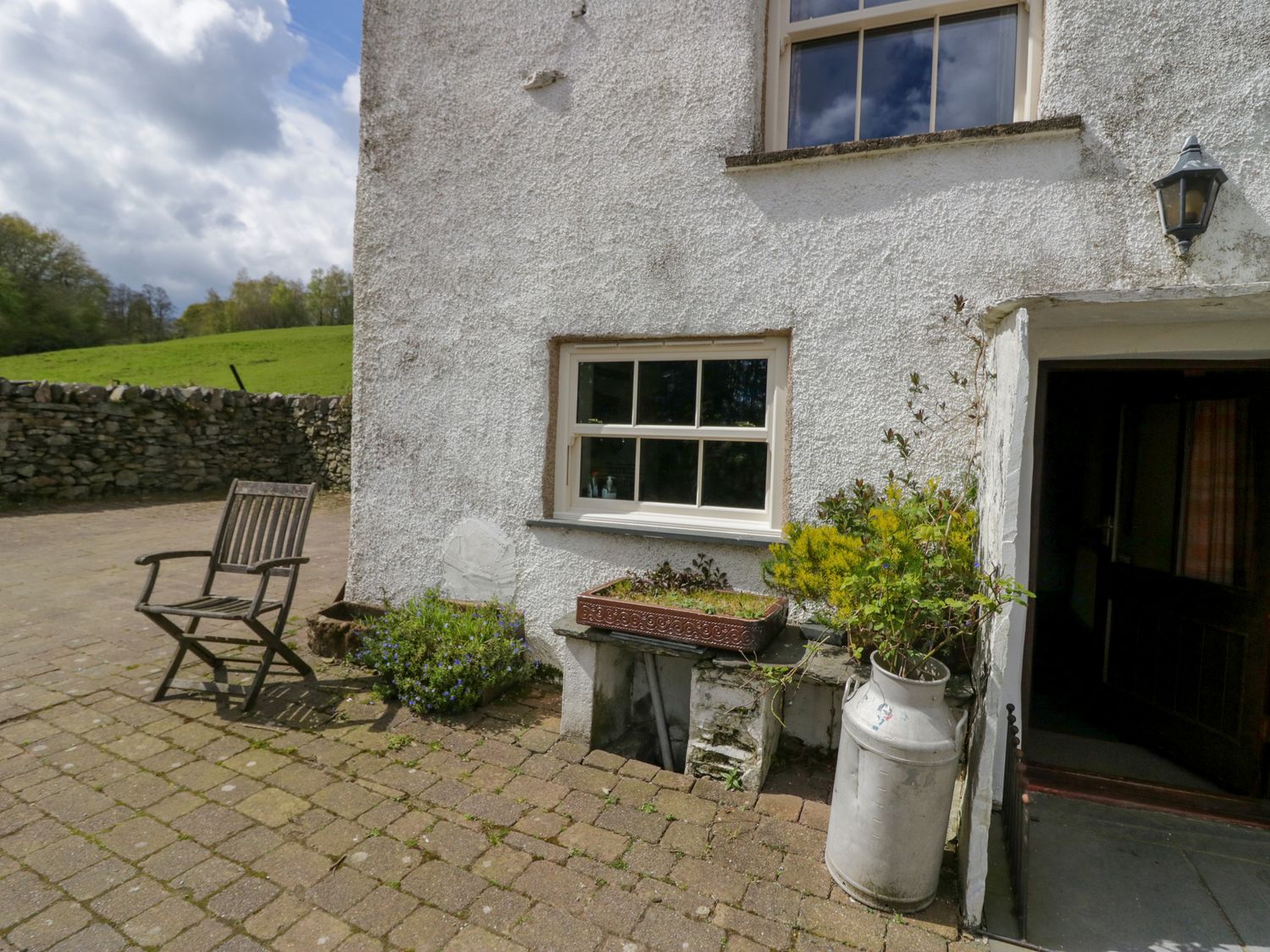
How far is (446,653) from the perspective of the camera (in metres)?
3.95

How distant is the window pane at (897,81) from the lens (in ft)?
12.3

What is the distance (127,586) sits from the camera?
21.1ft

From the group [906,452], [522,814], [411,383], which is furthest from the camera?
[411,383]

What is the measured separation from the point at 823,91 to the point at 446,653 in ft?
13.2

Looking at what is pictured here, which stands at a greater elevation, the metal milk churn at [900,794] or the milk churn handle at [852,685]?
the milk churn handle at [852,685]

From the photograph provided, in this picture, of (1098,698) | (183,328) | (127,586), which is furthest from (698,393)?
(183,328)

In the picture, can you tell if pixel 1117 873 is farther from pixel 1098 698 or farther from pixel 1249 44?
pixel 1249 44

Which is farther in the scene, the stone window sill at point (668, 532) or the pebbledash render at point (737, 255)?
the stone window sill at point (668, 532)

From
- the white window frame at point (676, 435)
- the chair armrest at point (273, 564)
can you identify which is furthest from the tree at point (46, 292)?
the white window frame at point (676, 435)

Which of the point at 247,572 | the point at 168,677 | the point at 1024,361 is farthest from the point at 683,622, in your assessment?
the point at 168,677

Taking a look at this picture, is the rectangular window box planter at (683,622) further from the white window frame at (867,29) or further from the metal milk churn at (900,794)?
the white window frame at (867,29)

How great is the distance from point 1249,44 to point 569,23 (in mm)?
3565

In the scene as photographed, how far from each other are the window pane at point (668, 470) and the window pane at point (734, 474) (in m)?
0.09

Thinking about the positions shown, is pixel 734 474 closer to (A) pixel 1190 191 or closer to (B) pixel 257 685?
(A) pixel 1190 191
